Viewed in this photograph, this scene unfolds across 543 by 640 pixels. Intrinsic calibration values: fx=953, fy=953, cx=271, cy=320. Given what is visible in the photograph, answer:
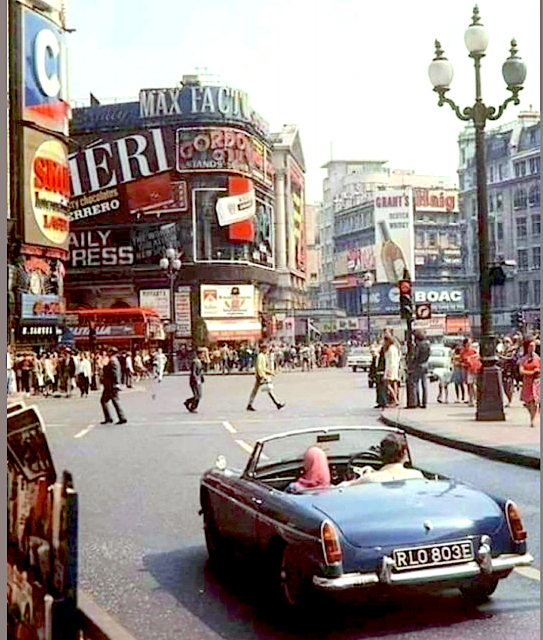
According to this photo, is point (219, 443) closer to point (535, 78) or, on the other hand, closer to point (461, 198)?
point (461, 198)

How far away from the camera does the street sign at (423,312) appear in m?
2.18

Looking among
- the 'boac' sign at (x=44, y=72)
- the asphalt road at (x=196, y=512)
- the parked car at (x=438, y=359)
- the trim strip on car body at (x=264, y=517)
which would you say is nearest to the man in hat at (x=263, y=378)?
the asphalt road at (x=196, y=512)

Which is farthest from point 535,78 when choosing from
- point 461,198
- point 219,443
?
point 219,443

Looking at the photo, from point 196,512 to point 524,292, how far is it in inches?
35.2

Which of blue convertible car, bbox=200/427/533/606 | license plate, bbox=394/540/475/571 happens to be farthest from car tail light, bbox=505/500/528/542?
license plate, bbox=394/540/475/571

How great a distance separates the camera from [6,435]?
7.16 ft

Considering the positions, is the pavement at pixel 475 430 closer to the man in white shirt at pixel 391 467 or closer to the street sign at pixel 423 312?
the man in white shirt at pixel 391 467

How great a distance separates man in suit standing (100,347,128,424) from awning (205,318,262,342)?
264mm

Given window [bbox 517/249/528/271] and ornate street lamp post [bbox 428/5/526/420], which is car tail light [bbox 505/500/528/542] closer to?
ornate street lamp post [bbox 428/5/526/420]

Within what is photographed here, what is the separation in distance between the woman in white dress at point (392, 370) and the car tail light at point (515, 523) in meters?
0.40

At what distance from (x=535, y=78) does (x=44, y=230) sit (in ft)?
3.84

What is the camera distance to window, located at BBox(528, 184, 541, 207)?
6.95ft

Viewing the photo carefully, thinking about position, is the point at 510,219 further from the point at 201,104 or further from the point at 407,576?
the point at 407,576

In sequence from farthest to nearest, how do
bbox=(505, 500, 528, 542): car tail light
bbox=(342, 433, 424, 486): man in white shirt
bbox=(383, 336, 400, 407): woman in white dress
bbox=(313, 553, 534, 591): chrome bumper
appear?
bbox=(383, 336, 400, 407): woman in white dress → bbox=(342, 433, 424, 486): man in white shirt → bbox=(505, 500, 528, 542): car tail light → bbox=(313, 553, 534, 591): chrome bumper
